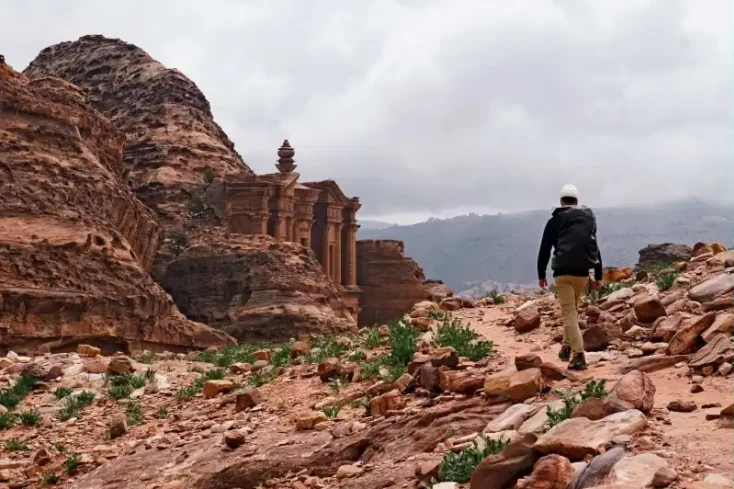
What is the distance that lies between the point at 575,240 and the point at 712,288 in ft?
8.10

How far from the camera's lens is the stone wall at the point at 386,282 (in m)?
55.7

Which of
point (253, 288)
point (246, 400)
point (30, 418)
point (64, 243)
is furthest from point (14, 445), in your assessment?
point (253, 288)

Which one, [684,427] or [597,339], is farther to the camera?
[597,339]

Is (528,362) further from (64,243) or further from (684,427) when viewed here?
(64,243)

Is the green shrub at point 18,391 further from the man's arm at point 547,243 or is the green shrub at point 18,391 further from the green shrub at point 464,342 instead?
the man's arm at point 547,243

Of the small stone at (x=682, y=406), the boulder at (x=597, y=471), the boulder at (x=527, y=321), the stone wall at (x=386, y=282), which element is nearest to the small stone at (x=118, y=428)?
the boulder at (x=527, y=321)

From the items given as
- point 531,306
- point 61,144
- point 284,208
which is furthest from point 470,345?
point 284,208

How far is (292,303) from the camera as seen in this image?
37.8 m

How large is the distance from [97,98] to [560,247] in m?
45.9

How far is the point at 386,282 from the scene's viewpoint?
187 ft

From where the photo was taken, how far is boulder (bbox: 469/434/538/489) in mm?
5231

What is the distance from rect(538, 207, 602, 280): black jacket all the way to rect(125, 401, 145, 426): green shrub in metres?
5.47

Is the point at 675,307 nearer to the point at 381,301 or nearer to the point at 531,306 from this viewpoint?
the point at 531,306

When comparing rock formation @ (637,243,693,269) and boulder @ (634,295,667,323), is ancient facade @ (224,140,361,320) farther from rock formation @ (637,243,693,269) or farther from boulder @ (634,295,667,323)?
boulder @ (634,295,667,323)
